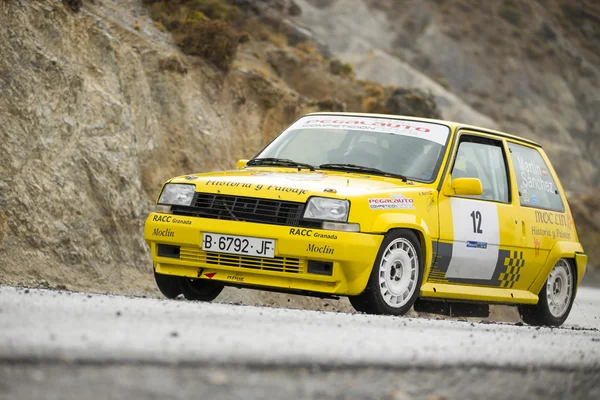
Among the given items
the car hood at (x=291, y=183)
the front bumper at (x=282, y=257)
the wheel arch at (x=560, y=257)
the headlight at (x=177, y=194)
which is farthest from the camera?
the wheel arch at (x=560, y=257)

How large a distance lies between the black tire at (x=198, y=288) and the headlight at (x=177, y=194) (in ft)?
2.35

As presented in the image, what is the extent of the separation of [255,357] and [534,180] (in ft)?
21.3

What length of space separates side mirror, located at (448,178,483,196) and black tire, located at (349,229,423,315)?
30.0 inches

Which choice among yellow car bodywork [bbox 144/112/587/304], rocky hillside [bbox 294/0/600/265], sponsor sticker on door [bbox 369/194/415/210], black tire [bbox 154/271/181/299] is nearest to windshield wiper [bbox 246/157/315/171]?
yellow car bodywork [bbox 144/112/587/304]

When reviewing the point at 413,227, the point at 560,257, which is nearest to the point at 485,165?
the point at 560,257

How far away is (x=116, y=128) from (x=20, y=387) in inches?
460

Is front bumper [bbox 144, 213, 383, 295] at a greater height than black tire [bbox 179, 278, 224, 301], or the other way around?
front bumper [bbox 144, 213, 383, 295]

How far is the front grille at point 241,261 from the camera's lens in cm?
748

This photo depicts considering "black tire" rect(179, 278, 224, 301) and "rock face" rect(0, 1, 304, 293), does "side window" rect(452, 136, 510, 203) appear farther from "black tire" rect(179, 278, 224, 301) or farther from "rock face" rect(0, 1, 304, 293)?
"rock face" rect(0, 1, 304, 293)

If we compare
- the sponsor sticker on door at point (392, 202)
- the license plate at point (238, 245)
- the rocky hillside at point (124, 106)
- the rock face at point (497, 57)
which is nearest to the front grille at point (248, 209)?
the license plate at point (238, 245)

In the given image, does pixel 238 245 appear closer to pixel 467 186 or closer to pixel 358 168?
pixel 358 168

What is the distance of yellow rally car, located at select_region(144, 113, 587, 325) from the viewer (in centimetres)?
748

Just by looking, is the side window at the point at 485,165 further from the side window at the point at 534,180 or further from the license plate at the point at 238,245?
the license plate at the point at 238,245

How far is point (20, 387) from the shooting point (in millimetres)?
3314
